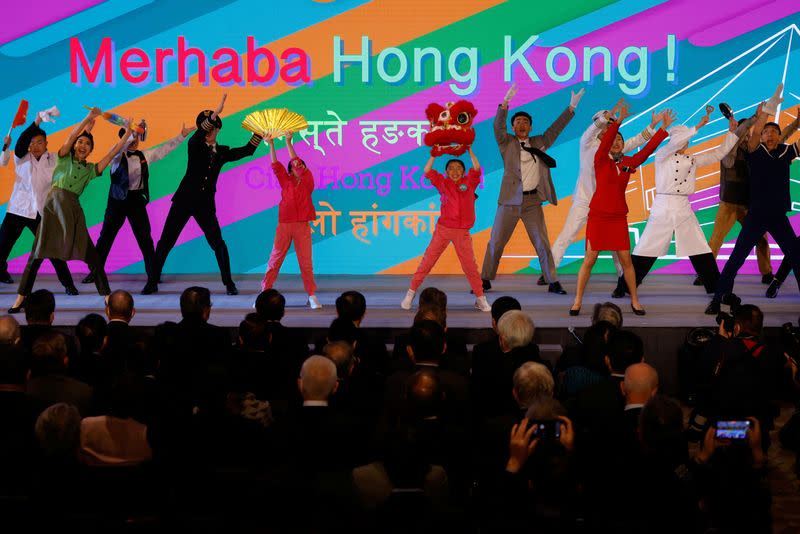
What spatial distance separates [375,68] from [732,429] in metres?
6.67

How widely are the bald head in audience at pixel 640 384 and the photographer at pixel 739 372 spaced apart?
512mm

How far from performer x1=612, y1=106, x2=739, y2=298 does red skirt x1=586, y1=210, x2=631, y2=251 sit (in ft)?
2.62

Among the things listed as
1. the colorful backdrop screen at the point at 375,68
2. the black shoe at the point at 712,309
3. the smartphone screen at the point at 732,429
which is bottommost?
the smartphone screen at the point at 732,429

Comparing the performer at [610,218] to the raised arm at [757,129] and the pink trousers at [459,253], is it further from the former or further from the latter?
the raised arm at [757,129]

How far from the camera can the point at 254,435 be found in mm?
3729

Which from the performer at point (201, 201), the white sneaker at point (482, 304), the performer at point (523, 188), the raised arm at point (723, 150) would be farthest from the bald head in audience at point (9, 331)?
the raised arm at point (723, 150)

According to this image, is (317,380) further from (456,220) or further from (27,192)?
(27,192)

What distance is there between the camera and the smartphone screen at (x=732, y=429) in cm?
352

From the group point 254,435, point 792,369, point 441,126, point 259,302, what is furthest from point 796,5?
point 254,435

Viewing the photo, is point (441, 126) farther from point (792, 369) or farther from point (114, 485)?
point (114, 485)

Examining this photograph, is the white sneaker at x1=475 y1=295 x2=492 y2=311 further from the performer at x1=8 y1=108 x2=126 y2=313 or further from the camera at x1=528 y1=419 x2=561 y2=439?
the camera at x1=528 y1=419 x2=561 y2=439

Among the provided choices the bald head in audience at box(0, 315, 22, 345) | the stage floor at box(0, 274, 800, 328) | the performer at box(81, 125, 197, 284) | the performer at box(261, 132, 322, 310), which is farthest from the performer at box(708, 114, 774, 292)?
the bald head in audience at box(0, 315, 22, 345)

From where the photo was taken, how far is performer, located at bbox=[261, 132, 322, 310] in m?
7.30

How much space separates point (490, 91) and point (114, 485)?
6848 mm
